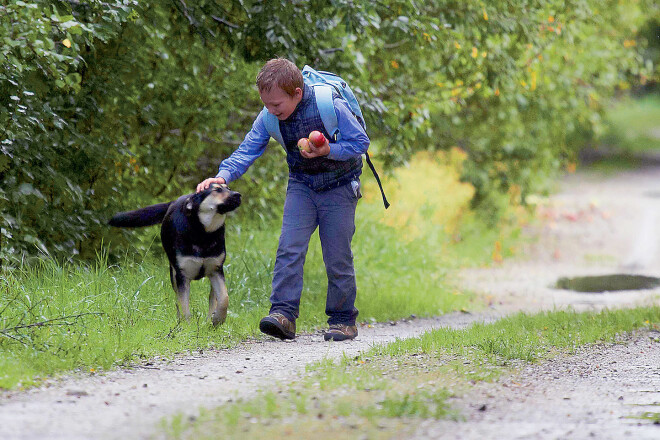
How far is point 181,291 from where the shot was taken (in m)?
6.17

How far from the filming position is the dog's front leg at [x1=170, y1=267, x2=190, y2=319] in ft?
20.0

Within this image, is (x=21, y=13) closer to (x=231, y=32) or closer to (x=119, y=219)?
(x=119, y=219)

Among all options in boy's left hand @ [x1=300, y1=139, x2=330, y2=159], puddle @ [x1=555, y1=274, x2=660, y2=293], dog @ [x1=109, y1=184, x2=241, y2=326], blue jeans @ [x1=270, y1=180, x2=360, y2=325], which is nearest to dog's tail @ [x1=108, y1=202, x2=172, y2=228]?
dog @ [x1=109, y1=184, x2=241, y2=326]

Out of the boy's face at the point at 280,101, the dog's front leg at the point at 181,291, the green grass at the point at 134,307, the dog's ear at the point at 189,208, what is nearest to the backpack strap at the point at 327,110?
the boy's face at the point at 280,101

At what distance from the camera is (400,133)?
8.84 metres

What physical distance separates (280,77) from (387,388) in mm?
2213

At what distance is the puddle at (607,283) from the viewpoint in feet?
40.0

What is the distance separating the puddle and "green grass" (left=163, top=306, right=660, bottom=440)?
5.20m

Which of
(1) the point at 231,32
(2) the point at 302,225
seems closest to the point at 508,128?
(1) the point at 231,32

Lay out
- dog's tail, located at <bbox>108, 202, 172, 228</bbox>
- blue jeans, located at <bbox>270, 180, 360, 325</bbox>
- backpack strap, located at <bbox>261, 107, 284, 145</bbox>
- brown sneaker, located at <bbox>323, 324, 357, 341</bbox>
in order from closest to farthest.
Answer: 1. backpack strap, located at <bbox>261, 107, 284, 145</bbox>
2. blue jeans, located at <bbox>270, 180, 360, 325</bbox>
3. dog's tail, located at <bbox>108, 202, 172, 228</bbox>
4. brown sneaker, located at <bbox>323, 324, 357, 341</bbox>

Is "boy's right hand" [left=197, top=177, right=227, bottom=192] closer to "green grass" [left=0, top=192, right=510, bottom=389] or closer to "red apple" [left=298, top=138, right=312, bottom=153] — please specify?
"red apple" [left=298, top=138, right=312, bottom=153]

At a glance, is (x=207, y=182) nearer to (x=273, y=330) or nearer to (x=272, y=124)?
(x=272, y=124)

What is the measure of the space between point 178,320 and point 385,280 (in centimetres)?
413

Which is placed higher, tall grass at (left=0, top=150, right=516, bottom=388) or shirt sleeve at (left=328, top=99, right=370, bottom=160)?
shirt sleeve at (left=328, top=99, right=370, bottom=160)
